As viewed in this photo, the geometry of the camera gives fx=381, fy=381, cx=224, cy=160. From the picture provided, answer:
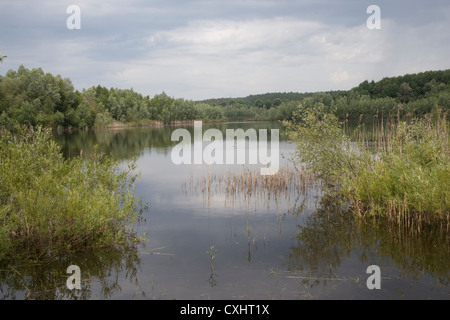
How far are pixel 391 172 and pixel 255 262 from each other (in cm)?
707

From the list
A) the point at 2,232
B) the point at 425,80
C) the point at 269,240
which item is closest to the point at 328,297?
the point at 269,240

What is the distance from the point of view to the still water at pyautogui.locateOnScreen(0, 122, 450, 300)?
9898 millimetres

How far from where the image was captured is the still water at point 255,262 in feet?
32.5

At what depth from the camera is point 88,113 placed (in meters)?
101

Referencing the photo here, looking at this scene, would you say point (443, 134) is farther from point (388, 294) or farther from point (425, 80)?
point (425, 80)

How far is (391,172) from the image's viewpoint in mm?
15141

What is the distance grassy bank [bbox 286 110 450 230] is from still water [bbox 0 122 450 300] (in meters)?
0.83
